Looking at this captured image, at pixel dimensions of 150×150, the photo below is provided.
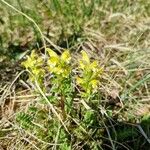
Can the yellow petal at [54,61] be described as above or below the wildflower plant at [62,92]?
above

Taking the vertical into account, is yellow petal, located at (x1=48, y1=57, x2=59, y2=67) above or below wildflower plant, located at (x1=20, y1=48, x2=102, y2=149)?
above

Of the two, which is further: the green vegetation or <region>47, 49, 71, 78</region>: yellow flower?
the green vegetation

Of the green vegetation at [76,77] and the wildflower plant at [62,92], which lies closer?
the wildflower plant at [62,92]

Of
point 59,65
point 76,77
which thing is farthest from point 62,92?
point 76,77

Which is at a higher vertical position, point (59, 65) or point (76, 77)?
point (59, 65)

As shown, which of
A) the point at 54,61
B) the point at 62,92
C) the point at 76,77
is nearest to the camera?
the point at 54,61

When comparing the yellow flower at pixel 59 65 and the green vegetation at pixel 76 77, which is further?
the green vegetation at pixel 76 77

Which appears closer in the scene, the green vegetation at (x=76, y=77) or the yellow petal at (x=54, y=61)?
the yellow petal at (x=54, y=61)

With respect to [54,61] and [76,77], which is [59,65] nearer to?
[54,61]

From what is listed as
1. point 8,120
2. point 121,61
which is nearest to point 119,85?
point 121,61
